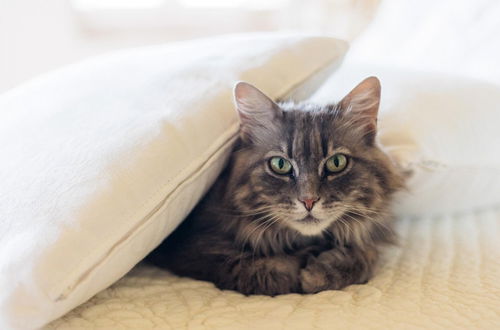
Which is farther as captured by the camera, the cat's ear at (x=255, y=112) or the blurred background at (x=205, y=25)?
the blurred background at (x=205, y=25)

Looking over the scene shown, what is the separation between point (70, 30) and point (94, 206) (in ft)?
8.20

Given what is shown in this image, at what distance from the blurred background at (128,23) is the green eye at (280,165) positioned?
6.69ft

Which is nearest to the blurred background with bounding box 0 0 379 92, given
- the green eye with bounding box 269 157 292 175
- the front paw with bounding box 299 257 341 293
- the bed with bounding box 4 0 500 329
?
the bed with bounding box 4 0 500 329

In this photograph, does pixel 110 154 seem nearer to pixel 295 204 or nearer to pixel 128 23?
pixel 295 204

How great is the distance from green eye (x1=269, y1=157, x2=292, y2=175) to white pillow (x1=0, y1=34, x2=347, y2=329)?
0.38ft

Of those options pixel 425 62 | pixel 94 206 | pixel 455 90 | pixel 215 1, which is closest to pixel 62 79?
pixel 94 206

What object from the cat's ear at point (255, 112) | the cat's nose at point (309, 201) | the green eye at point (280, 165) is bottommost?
the cat's nose at point (309, 201)

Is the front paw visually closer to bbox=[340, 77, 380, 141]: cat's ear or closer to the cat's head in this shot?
the cat's head

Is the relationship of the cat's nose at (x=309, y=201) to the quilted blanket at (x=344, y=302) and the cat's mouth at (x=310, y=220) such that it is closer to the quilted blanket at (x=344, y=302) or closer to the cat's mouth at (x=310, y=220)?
the cat's mouth at (x=310, y=220)

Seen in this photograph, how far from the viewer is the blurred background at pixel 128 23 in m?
2.95

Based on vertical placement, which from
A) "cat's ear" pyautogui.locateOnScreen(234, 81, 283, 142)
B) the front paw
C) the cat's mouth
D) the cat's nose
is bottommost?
the front paw

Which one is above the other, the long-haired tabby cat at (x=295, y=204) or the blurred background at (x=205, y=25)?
the blurred background at (x=205, y=25)

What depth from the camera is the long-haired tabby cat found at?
44.3 inches

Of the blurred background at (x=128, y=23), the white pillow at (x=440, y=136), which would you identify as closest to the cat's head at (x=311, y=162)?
the white pillow at (x=440, y=136)
